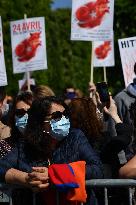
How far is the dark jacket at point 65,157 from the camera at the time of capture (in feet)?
15.8

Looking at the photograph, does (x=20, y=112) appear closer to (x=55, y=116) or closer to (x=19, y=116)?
(x=19, y=116)

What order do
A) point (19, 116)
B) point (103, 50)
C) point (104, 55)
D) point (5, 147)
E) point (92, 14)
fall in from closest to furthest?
point (5, 147) → point (19, 116) → point (92, 14) → point (104, 55) → point (103, 50)

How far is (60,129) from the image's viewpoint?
16.0 feet

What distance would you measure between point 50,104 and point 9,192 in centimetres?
69

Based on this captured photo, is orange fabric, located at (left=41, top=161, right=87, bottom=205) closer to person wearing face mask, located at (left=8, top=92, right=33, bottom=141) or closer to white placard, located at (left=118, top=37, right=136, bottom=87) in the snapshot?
person wearing face mask, located at (left=8, top=92, right=33, bottom=141)

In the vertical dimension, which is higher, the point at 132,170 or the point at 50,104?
the point at 50,104

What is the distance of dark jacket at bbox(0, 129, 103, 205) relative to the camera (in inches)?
190

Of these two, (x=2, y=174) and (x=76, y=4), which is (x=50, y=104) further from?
(x=76, y=4)

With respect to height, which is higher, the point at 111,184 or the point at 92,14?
the point at 92,14

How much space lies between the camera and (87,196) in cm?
476

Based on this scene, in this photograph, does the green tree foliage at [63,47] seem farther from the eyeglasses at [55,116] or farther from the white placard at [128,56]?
the eyeglasses at [55,116]

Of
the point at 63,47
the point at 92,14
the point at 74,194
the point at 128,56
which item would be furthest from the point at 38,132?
the point at 63,47

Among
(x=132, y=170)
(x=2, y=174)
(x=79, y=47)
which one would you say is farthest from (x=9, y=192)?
(x=79, y=47)

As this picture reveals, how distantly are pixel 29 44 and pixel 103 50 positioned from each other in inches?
116
